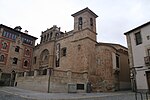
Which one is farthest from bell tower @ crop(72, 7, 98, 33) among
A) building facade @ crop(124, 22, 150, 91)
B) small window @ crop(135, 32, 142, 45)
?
small window @ crop(135, 32, 142, 45)

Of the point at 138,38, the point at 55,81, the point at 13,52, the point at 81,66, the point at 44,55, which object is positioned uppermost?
the point at 138,38

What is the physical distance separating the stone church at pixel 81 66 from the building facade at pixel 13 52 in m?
6.93

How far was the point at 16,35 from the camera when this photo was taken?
32.9 metres

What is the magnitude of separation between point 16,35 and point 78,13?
16784mm

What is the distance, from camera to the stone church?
1806 cm

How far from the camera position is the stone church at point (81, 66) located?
59.3ft

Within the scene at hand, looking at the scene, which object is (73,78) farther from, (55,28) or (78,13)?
(55,28)

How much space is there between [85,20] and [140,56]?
35.5 feet

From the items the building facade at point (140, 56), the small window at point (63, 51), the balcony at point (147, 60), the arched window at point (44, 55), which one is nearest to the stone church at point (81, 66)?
the small window at point (63, 51)

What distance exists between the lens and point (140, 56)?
19391mm

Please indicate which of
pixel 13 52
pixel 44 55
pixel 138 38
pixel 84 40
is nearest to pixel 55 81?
pixel 84 40

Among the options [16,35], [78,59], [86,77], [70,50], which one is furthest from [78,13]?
[16,35]

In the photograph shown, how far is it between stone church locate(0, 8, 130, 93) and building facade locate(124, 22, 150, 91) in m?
4.05

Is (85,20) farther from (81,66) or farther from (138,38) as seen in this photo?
(138,38)
